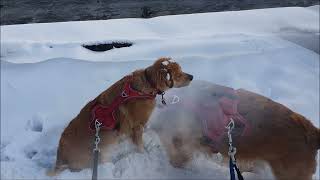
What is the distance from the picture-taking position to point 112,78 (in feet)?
8.59

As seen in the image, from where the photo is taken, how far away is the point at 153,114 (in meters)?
2.55

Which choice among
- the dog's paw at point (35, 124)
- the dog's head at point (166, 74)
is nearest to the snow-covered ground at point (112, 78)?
the dog's paw at point (35, 124)

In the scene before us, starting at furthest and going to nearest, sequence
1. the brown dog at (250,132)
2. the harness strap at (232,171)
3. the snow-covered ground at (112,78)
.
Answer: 1. the snow-covered ground at (112,78)
2. the brown dog at (250,132)
3. the harness strap at (232,171)

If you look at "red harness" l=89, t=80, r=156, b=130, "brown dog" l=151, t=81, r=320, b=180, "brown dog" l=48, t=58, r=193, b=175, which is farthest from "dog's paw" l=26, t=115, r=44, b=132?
"brown dog" l=151, t=81, r=320, b=180

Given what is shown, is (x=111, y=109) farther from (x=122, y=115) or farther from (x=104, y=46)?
(x=104, y=46)

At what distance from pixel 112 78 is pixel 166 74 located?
0.36 metres

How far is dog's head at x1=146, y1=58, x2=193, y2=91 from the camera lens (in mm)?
2396

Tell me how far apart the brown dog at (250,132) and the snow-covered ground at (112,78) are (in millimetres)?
61

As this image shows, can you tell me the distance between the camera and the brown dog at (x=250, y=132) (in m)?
2.46

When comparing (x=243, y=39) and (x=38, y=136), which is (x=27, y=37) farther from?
(x=243, y=39)

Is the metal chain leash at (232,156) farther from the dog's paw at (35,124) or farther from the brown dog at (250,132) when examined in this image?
the dog's paw at (35,124)

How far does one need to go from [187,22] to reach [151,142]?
0.71m

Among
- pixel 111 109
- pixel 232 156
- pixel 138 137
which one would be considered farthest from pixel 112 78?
pixel 232 156

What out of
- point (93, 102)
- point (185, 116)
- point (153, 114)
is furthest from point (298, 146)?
point (93, 102)
